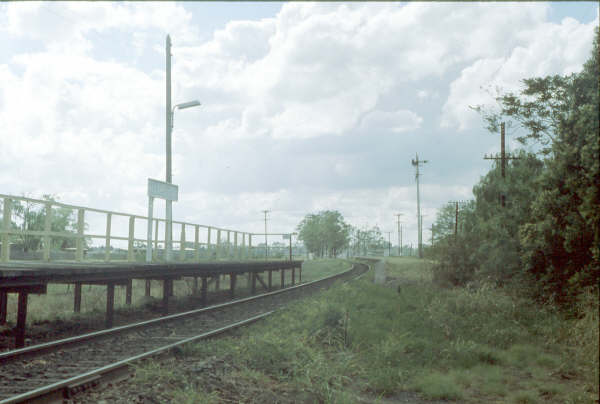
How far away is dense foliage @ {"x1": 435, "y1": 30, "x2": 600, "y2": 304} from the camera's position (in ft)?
21.8

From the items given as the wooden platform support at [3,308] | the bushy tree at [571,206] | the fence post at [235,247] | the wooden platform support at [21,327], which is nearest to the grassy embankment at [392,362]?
the bushy tree at [571,206]

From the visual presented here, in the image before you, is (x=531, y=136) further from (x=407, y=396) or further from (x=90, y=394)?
(x=90, y=394)

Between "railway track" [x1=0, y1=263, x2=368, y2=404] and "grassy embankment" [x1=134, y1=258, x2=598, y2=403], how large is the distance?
54cm

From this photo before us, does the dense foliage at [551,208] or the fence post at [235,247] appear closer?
the dense foliage at [551,208]

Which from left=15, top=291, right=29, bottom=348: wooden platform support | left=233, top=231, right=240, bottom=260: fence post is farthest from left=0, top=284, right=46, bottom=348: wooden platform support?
left=233, top=231, right=240, bottom=260: fence post

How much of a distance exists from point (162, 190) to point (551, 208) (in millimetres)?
13327

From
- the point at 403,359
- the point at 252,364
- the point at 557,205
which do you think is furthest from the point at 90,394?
the point at 557,205

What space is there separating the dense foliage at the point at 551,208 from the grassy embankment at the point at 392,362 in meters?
1.01

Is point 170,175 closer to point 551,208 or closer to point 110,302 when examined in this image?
point 110,302

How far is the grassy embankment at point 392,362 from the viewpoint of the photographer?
20.0 feet

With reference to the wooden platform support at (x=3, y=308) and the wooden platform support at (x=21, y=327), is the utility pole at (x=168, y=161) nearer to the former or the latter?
the wooden platform support at (x=3, y=308)

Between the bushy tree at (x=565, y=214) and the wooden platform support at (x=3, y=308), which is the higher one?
the bushy tree at (x=565, y=214)

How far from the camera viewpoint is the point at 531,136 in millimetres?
20172

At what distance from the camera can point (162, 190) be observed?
1803 centimetres
